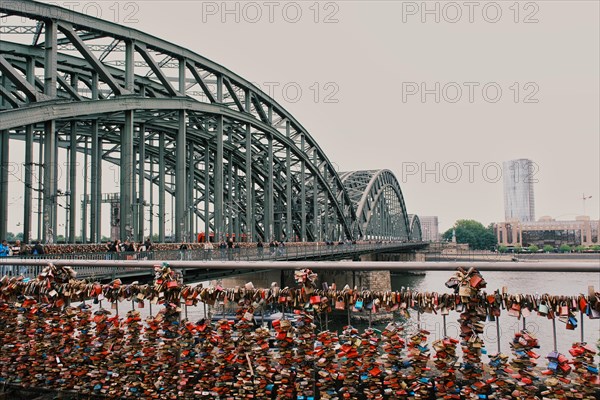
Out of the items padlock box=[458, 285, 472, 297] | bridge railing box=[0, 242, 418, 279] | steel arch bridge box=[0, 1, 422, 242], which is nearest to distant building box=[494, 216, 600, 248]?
steel arch bridge box=[0, 1, 422, 242]

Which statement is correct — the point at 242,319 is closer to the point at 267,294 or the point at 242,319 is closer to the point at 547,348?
the point at 267,294

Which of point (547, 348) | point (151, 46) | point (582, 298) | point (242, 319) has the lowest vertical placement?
point (547, 348)

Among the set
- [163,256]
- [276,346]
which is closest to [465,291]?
[276,346]

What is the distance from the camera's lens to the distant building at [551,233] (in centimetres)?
16762

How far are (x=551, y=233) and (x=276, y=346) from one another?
187575 millimetres

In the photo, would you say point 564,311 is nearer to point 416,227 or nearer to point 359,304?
point 359,304

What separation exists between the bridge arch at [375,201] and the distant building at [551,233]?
58.2 metres

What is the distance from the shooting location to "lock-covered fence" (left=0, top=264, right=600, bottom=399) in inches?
149

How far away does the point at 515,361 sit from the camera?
3.79 metres

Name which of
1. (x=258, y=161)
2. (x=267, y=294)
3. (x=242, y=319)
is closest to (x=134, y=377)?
(x=242, y=319)

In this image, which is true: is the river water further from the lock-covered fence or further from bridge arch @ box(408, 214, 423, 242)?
bridge arch @ box(408, 214, 423, 242)

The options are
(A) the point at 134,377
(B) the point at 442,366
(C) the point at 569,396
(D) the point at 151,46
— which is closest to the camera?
(C) the point at 569,396

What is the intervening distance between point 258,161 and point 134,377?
52.3 m

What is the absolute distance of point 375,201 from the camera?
316ft
